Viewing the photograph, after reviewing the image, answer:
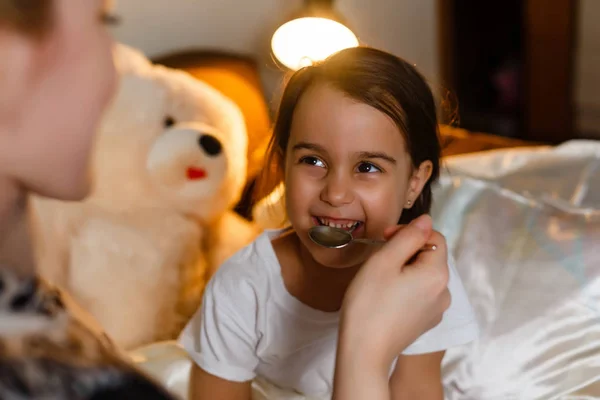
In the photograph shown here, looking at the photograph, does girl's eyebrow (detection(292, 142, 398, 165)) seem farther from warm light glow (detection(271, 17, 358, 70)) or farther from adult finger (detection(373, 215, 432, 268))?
warm light glow (detection(271, 17, 358, 70))

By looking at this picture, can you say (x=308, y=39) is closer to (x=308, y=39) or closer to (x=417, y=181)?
(x=308, y=39)

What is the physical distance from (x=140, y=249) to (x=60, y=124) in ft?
3.04

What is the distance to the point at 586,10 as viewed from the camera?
9.00ft

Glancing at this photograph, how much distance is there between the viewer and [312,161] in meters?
0.91

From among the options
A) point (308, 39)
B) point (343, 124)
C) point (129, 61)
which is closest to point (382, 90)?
point (343, 124)

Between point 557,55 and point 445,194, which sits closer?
point 445,194

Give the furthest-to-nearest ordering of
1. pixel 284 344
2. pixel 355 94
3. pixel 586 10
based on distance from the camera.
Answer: pixel 586 10
pixel 284 344
pixel 355 94

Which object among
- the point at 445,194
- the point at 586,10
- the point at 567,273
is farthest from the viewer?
the point at 586,10

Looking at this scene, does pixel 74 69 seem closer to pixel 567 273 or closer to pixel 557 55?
pixel 567 273

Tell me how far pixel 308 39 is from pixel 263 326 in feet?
3.46

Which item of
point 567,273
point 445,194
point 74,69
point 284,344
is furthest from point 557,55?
point 74,69

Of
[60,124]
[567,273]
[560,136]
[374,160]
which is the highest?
[60,124]

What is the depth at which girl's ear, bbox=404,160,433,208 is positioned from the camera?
976 mm

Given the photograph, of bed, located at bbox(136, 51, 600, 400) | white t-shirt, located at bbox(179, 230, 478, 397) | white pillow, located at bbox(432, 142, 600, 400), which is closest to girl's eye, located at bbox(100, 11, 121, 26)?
white t-shirt, located at bbox(179, 230, 478, 397)
